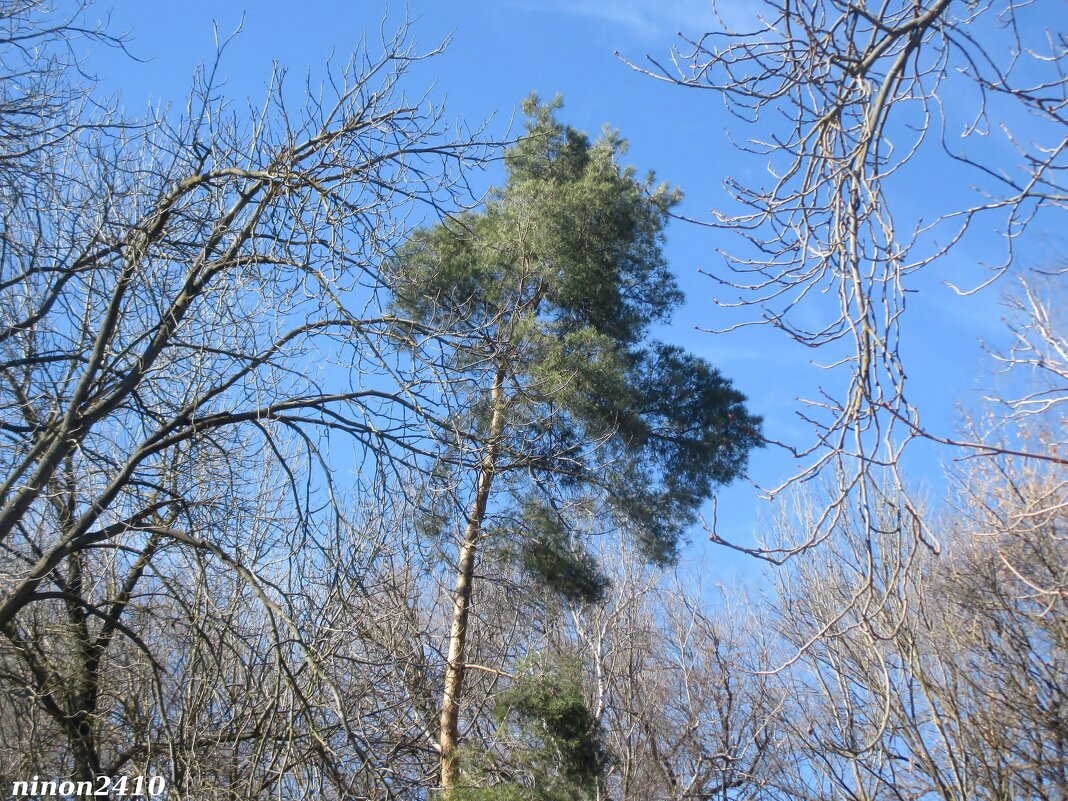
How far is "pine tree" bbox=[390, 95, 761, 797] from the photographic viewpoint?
384 inches

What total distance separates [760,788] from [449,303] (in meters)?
12.6

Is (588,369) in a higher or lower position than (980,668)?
higher

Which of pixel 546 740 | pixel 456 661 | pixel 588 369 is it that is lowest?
pixel 546 740

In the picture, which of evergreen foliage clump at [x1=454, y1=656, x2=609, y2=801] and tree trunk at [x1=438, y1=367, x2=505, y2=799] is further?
tree trunk at [x1=438, y1=367, x2=505, y2=799]

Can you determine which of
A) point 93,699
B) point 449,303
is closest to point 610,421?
point 449,303

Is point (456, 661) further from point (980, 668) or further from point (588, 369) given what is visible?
point (980, 668)

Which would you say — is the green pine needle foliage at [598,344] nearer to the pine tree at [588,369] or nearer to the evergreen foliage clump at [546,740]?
the pine tree at [588,369]

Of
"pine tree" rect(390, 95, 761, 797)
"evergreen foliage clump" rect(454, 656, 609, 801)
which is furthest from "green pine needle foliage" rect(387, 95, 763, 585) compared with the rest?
"evergreen foliage clump" rect(454, 656, 609, 801)

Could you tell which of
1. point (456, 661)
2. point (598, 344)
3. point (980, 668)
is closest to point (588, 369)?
point (598, 344)

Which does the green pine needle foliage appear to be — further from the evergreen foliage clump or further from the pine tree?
the evergreen foliage clump

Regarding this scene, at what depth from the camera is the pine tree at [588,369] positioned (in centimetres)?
975

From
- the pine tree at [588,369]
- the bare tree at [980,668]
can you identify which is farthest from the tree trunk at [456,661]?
the bare tree at [980,668]

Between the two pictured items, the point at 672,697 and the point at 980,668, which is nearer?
the point at 980,668

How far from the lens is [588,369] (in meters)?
9.93
